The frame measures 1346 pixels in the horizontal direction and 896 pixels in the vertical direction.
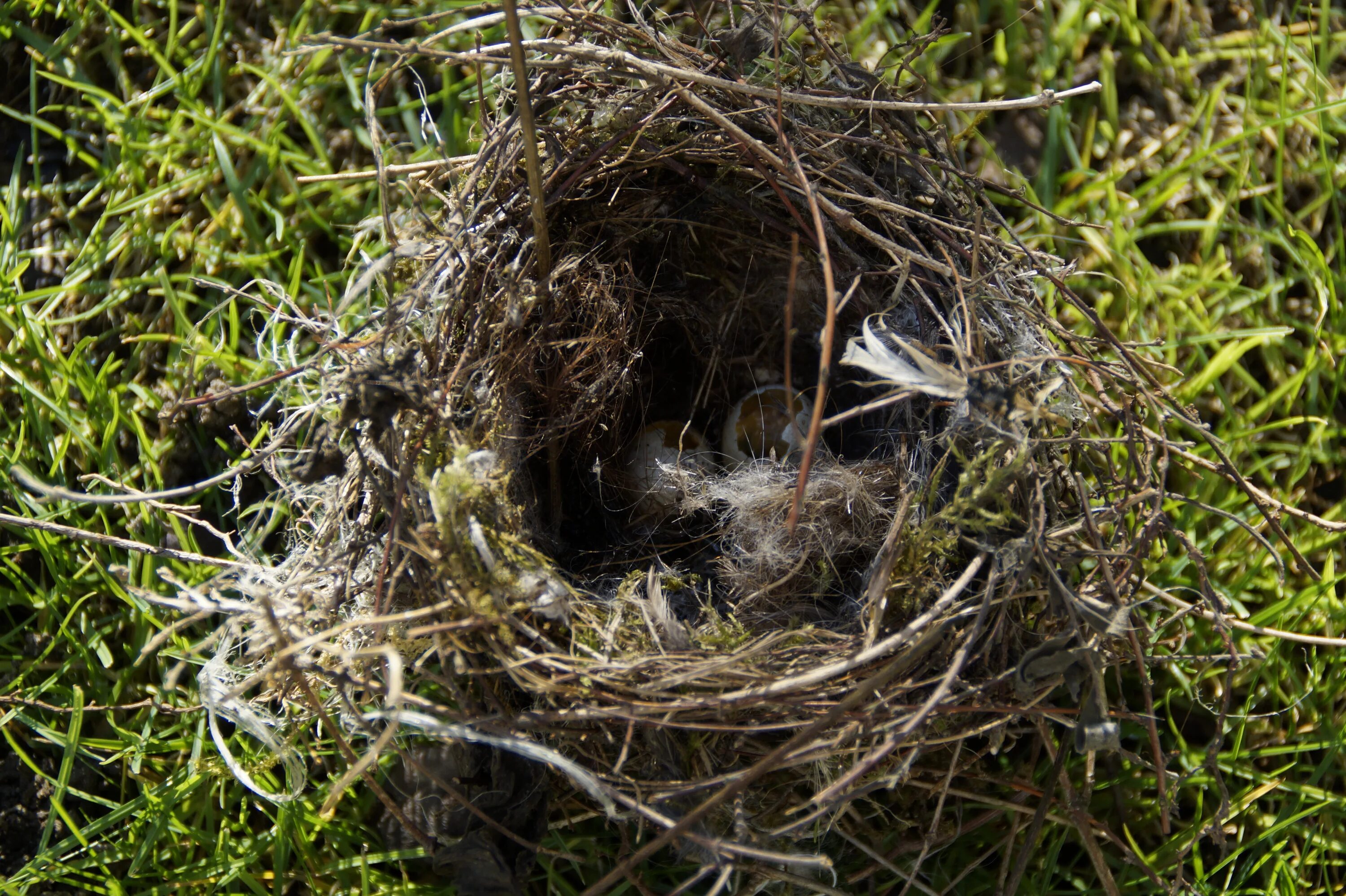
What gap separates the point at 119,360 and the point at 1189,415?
63.6 inches

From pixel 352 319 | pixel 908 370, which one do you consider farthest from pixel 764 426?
pixel 352 319

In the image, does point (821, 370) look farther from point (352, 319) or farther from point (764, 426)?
point (352, 319)

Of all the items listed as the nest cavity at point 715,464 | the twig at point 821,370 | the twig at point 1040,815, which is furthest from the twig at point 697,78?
the twig at point 1040,815

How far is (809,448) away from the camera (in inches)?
35.2

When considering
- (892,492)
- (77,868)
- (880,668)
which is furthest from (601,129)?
(77,868)

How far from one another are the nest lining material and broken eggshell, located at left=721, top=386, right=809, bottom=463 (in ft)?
0.19

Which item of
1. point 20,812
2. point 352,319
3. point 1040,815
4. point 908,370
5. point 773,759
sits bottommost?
point 20,812

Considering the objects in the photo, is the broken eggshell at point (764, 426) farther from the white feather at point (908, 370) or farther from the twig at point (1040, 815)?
the twig at point (1040, 815)

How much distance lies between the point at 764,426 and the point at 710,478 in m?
0.13

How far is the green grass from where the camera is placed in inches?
55.3

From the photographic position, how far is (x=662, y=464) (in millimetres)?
1379

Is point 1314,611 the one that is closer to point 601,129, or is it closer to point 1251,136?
point 1251,136

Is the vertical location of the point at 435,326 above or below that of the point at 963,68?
below

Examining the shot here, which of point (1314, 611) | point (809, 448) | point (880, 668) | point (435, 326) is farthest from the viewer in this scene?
point (1314, 611)
